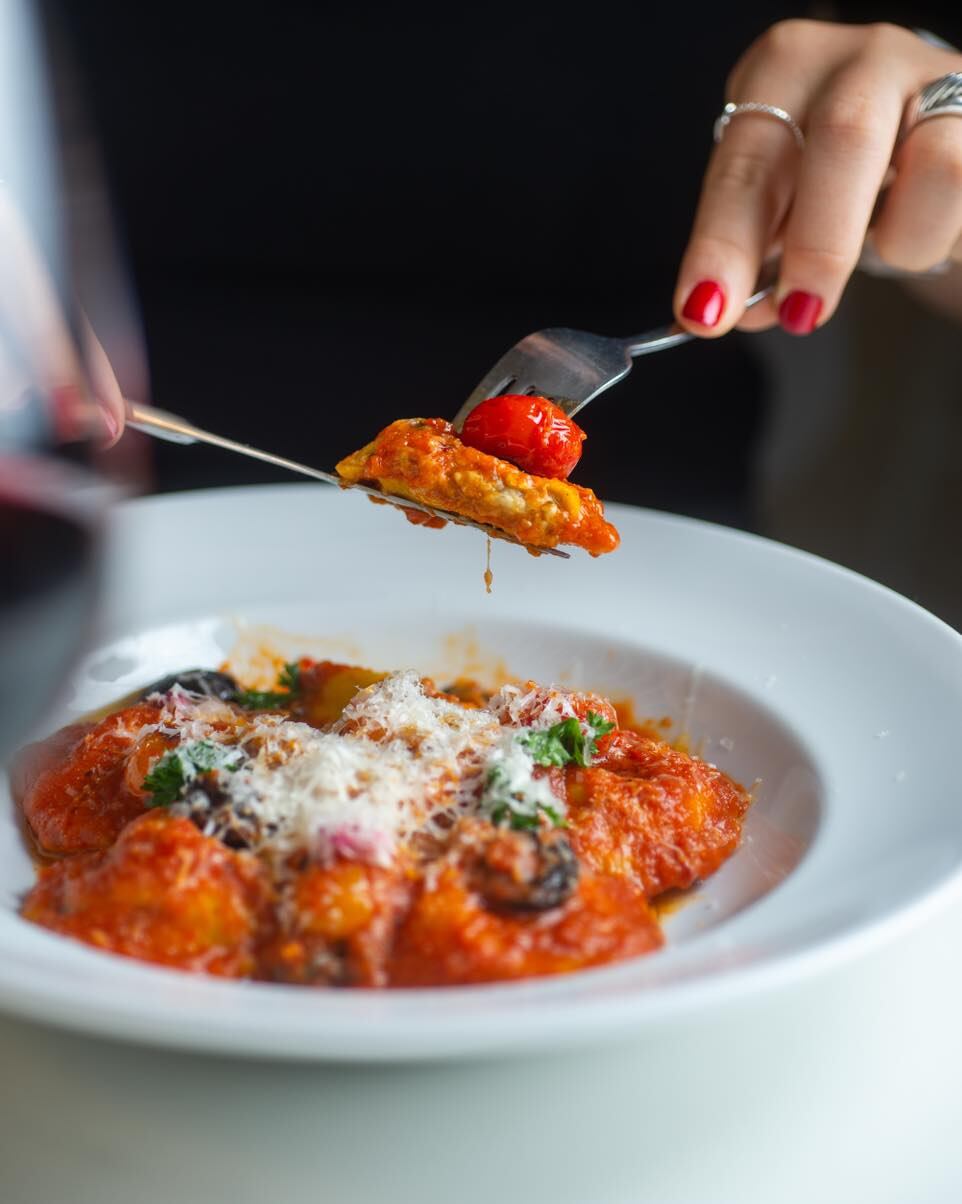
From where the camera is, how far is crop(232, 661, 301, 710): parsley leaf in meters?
2.74

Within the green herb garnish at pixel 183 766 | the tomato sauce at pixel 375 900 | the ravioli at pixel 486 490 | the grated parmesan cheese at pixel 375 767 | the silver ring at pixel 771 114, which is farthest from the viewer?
the silver ring at pixel 771 114

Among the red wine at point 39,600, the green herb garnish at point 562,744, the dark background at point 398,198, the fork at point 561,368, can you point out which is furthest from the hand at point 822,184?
Answer: the red wine at point 39,600

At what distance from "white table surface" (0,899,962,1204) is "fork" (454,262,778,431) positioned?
55.9 inches

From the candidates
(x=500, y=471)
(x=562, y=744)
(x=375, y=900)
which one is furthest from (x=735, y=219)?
(x=375, y=900)

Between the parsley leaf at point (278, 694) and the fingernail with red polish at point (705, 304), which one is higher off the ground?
the fingernail with red polish at point (705, 304)

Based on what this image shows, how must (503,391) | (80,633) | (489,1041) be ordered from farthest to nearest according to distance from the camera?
(80,633), (503,391), (489,1041)

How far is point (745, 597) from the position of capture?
314cm

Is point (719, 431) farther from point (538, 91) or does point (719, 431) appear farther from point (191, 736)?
point (191, 736)

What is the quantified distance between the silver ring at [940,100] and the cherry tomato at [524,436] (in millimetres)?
1389

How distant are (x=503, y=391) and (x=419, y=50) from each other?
9.42 feet

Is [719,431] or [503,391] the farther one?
[719,431]

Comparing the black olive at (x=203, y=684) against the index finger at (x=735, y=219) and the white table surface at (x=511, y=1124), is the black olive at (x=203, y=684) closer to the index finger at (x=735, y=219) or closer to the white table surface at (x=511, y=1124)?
the white table surface at (x=511, y=1124)

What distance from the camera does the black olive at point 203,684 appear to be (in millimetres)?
2672

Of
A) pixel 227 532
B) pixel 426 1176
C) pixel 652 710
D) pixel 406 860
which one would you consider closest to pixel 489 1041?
pixel 426 1176
